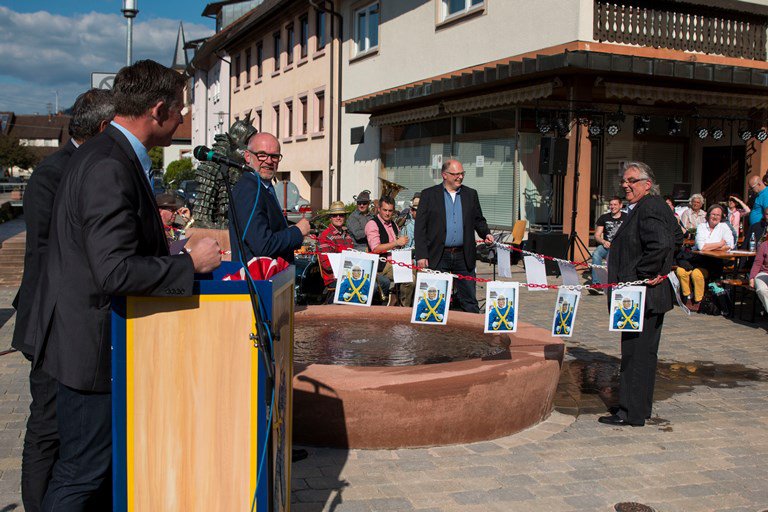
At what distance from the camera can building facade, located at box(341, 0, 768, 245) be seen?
16.1m

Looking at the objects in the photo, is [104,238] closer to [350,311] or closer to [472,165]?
[350,311]

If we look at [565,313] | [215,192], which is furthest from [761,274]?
[215,192]

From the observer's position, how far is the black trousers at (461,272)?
8.85 meters

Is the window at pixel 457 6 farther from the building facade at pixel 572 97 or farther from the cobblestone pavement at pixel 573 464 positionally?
the cobblestone pavement at pixel 573 464

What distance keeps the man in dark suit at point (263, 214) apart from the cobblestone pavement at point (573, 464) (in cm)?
132

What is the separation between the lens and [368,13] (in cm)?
2586

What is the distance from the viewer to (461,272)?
351 inches

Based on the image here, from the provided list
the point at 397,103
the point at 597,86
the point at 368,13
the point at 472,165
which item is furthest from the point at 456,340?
the point at 368,13

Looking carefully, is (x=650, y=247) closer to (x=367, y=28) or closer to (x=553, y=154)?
(x=553, y=154)

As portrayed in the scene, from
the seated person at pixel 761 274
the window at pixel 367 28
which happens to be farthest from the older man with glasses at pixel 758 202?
the window at pixel 367 28

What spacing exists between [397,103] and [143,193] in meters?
19.5

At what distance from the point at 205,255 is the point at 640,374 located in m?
4.16

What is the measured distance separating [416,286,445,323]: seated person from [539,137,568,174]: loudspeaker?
31.4 feet

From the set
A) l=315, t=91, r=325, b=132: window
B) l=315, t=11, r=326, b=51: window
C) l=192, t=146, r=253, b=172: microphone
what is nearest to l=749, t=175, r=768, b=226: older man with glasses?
l=192, t=146, r=253, b=172: microphone
